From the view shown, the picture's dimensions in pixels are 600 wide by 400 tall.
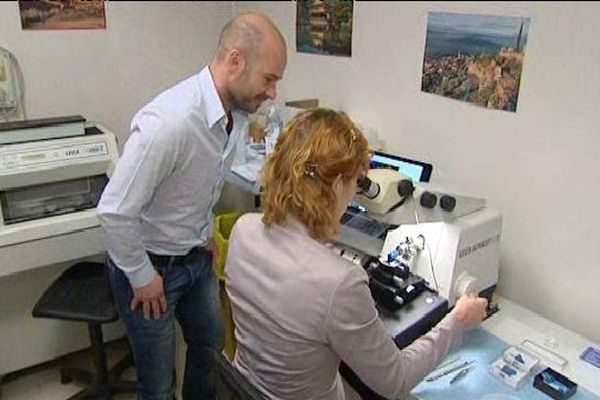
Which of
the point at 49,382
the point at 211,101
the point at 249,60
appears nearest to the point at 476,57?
the point at 249,60

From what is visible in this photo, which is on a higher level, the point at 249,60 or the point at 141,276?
the point at 249,60

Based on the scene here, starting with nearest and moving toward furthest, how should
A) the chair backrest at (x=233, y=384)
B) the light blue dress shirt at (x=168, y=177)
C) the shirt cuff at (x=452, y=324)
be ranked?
the chair backrest at (x=233, y=384) → the shirt cuff at (x=452, y=324) → the light blue dress shirt at (x=168, y=177)

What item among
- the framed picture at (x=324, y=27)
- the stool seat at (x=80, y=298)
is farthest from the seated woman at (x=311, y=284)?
the framed picture at (x=324, y=27)

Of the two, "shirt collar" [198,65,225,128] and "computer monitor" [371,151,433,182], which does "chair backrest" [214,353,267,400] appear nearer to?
"shirt collar" [198,65,225,128]

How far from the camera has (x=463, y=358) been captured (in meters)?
1.33

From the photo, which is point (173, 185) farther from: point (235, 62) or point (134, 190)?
point (235, 62)

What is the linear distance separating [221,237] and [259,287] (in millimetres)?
1060

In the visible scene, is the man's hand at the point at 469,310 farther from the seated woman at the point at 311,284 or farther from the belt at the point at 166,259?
the belt at the point at 166,259

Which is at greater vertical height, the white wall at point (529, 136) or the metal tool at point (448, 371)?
the white wall at point (529, 136)

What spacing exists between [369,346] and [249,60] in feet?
2.55

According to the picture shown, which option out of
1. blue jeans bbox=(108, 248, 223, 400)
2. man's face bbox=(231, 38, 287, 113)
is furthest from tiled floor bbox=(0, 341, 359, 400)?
man's face bbox=(231, 38, 287, 113)

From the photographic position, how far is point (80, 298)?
1.90 metres

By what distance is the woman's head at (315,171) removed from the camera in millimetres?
994

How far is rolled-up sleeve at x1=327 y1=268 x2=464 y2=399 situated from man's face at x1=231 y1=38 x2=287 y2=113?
0.63 meters
